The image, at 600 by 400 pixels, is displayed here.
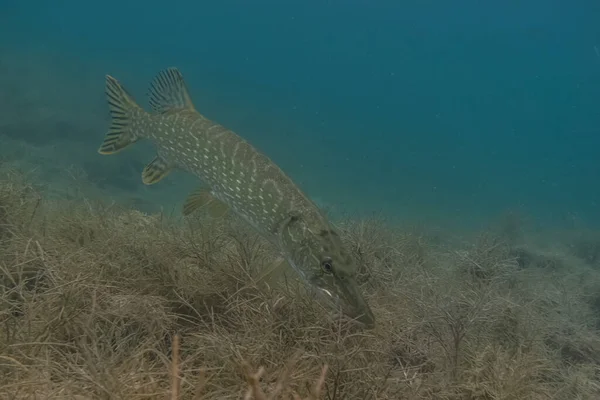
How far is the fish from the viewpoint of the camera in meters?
3.58

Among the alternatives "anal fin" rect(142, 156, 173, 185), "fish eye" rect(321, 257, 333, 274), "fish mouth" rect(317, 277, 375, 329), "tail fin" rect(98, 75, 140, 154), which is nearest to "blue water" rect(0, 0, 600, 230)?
"tail fin" rect(98, 75, 140, 154)

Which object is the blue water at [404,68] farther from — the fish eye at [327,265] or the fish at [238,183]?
the fish eye at [327,265]

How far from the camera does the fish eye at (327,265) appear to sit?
3565mm

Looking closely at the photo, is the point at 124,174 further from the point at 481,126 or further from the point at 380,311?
the point at 481,126

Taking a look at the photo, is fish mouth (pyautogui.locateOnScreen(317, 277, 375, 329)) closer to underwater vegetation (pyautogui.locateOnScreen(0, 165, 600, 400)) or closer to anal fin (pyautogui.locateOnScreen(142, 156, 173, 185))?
underwater vegetation (pyautogui.locateOnScreen(0, 165, 600, 400))

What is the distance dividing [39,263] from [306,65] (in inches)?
5917

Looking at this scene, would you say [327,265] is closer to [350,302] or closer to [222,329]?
[350,302]

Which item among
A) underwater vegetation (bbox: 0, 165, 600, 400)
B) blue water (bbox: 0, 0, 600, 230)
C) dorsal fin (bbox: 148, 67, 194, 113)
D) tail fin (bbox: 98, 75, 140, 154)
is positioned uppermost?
blue water (bbox: 0, 0, 600, 230)

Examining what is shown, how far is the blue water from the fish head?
42.9m

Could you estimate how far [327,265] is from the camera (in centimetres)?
358

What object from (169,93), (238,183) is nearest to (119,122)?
(169,93)

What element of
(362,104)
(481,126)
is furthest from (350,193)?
(481,126)

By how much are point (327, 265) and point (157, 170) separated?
2939mm

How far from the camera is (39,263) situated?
11.7ft
